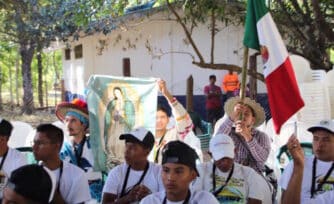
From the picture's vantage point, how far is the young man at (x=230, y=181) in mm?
3984

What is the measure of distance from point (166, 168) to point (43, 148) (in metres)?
1.01

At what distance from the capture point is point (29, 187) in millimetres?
2324

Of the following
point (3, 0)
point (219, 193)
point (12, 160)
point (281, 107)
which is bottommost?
point (219, 193)

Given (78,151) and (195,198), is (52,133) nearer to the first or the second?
(78,151)

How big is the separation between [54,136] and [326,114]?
3846 mm

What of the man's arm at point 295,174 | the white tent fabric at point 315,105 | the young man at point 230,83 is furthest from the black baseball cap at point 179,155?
the young man at point 230,83

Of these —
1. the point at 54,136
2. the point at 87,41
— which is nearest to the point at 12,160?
the point at 54,136

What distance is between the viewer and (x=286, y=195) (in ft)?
11.0

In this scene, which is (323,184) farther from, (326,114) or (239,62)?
(239,62)

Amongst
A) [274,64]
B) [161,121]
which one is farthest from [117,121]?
[274,64]

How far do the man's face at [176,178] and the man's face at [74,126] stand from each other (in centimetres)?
176

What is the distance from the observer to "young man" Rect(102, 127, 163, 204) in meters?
3.92

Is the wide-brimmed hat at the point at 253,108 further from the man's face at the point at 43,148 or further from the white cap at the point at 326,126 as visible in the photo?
the man's face at the point at 43,148

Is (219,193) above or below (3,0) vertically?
below
